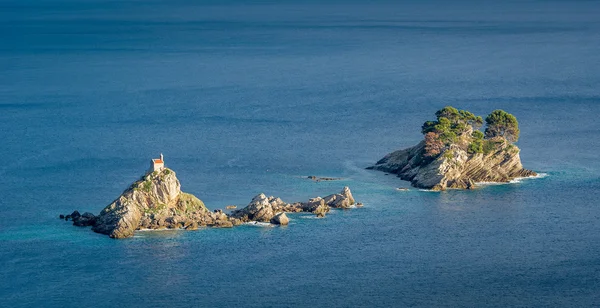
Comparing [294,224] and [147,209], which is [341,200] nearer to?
[294,224]

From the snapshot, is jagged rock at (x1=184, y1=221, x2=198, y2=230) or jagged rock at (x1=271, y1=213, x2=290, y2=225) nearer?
jagged rock at (x1=184, y1=221, x2=198, y2=230)

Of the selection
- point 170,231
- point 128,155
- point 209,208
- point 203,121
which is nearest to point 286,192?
point 209,208

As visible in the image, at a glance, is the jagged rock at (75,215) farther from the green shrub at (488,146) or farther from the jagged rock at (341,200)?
the green shrub at (488,146)

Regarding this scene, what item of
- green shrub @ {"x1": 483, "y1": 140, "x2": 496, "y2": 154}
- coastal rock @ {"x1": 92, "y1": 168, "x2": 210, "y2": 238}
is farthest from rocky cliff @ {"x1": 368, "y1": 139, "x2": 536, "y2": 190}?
coastal rock @ {"x1": 92, "y1": 168, "x2": 210, "y2": 238}

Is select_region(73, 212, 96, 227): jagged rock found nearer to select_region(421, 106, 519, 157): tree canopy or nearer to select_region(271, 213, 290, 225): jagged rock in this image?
select_region(271, 213, 290, 225): jagged rock

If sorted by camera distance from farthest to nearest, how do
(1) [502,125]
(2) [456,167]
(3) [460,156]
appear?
(1) [502,125] < (2) [456,167] < (3) [460,156]

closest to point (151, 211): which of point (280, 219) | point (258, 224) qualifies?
point (258, 224)

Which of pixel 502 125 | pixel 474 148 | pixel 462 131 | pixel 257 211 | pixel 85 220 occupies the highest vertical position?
pixel 502 125
